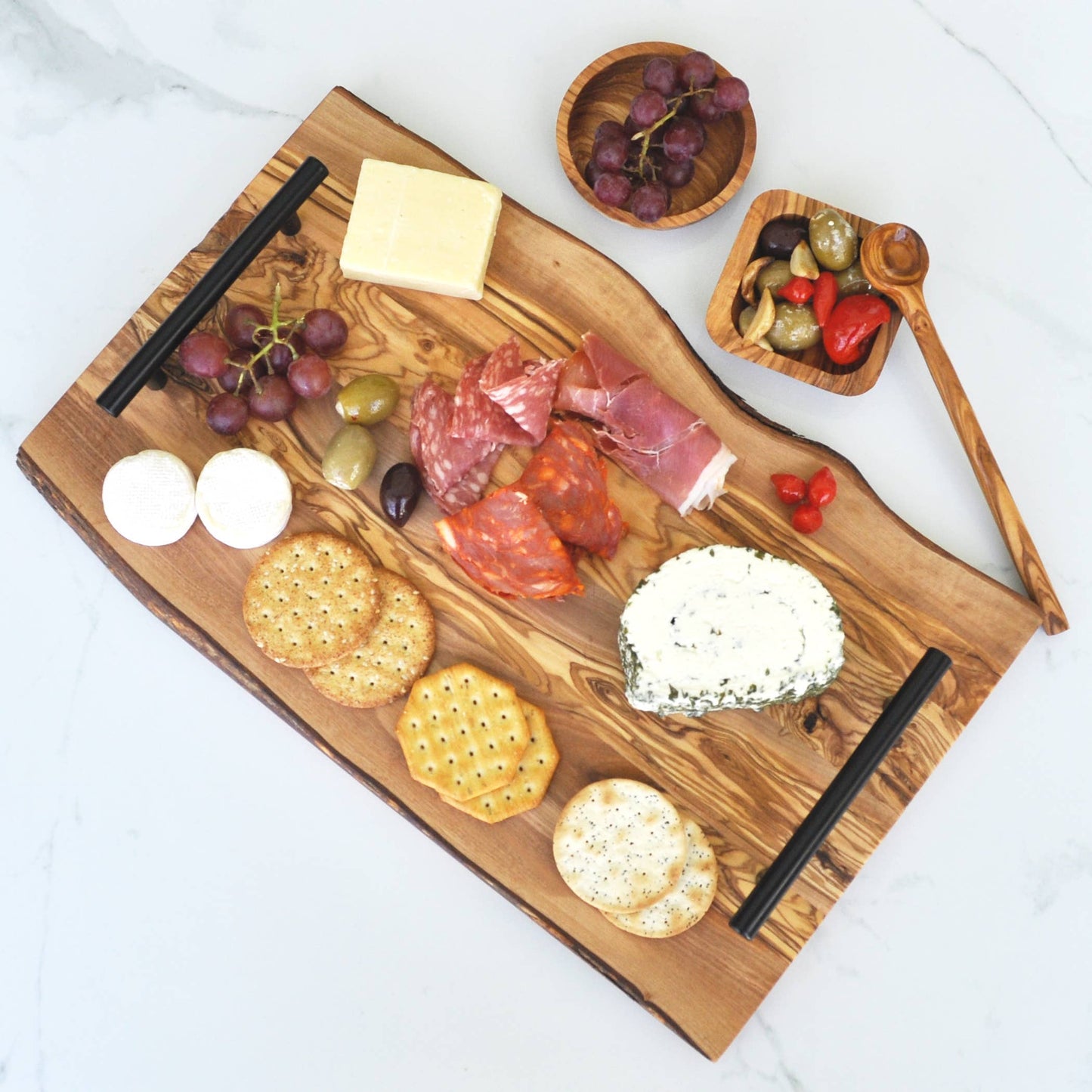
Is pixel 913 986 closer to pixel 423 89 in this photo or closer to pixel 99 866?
pixel 99 866

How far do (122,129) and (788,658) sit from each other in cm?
151

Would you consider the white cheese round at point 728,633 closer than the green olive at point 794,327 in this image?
Yes

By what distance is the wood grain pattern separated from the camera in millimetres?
1639

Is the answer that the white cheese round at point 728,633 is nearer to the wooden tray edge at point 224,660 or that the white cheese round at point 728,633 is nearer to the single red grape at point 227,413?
the wooden tray edge at point 224,660

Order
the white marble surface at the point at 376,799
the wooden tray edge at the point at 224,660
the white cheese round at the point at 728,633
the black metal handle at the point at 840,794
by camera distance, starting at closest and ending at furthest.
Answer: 1. the black metal handle at the point at 840,794
2. the white cheese round at the point at 728,633
3. the wooden tray edge at the point at 224,660
4. the white marble surface at the point at 376,799

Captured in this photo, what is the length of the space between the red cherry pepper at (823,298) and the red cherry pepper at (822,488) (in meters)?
0.23

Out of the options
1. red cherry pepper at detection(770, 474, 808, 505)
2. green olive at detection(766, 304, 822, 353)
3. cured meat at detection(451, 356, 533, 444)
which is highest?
green olive at detection(766, 304, 822, 353)

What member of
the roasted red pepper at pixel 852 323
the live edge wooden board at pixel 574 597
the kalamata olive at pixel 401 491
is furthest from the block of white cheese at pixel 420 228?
the roasted red pepper at pixel 852 323

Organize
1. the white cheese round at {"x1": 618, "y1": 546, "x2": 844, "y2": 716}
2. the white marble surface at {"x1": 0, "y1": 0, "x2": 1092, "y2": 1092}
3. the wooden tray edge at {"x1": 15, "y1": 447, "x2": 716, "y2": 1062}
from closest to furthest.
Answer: the white cheese round at {"x1": 618, "y1": 546, "x2": 844, "y2": 716}, the wooden tray edge at {"x1": 15, "y1": 447, "x2": 716, "y2": 1062}, the white marble surface at {"x1": 0, "y1": 0, "x2": 1092, "y2": 1092}

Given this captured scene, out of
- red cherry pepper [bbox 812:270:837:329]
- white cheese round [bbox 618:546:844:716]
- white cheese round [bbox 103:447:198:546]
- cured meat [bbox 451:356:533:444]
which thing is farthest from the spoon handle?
white cheese round [bbox 103:447:198:546]

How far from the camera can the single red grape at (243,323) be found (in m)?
1.66

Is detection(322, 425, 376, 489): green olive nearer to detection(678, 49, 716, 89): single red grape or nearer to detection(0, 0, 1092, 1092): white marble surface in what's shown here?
detection(0, 0, 1092, 1092): white marble surface

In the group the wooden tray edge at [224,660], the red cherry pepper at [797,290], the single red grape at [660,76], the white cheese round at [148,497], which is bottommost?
the wooden tray edge at [224,660]

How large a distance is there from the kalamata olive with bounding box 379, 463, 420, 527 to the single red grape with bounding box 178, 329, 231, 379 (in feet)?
1.01
